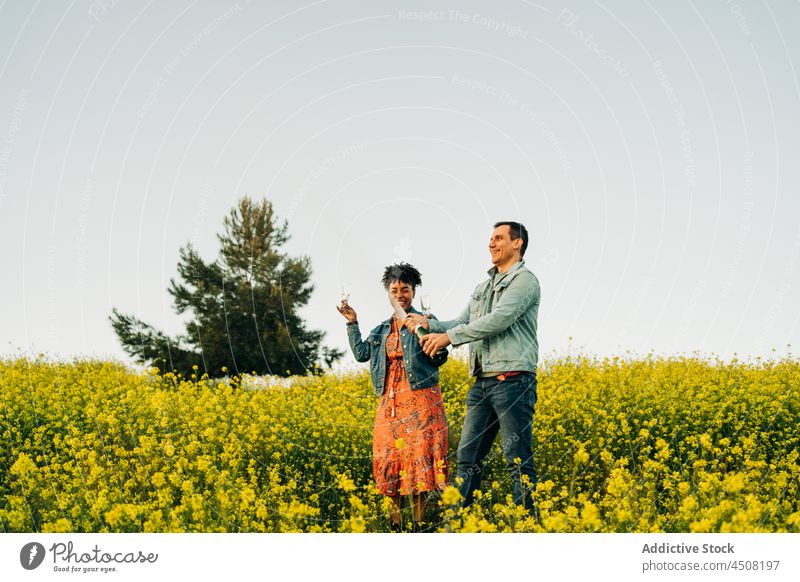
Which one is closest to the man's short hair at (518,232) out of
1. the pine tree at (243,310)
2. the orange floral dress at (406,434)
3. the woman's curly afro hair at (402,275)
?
the woman's curly afro hair at (402,275)

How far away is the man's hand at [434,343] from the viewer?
15.4 ft

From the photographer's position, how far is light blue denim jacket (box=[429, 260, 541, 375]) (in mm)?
4605

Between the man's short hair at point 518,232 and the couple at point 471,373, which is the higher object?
the man's short hair at point 518,232

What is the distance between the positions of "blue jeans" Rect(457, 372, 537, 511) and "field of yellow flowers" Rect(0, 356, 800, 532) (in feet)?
0.87

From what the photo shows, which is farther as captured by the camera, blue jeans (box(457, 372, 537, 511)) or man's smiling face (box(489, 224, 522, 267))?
man's smiling face (box(489, 224, 522, 267))

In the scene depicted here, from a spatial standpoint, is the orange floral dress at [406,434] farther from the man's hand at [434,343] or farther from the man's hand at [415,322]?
the man's hand at [434,343]

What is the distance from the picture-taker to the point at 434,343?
15.6 ft

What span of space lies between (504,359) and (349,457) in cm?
274

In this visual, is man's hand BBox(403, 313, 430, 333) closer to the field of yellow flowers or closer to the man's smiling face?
the man's smiling face

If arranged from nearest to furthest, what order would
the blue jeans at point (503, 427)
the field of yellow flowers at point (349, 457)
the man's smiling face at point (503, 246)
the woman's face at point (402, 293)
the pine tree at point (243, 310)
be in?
the field of yellow flowers at point (349, 457) < the blue jeans at point (503, 427) < the man's smiling face at point (503, 246) < the woman's face at point (402, 293) < the pine tree at point (243, 310)

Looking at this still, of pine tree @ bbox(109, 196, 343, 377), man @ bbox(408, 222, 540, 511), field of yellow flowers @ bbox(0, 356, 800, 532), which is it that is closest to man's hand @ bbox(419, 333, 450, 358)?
man @ bbox(408, 222, 540, 511)

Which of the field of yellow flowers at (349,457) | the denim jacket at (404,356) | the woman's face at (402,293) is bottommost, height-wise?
the field of yellow flowers at (349,457)

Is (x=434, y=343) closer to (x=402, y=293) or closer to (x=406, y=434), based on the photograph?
(x=402, y=293)
